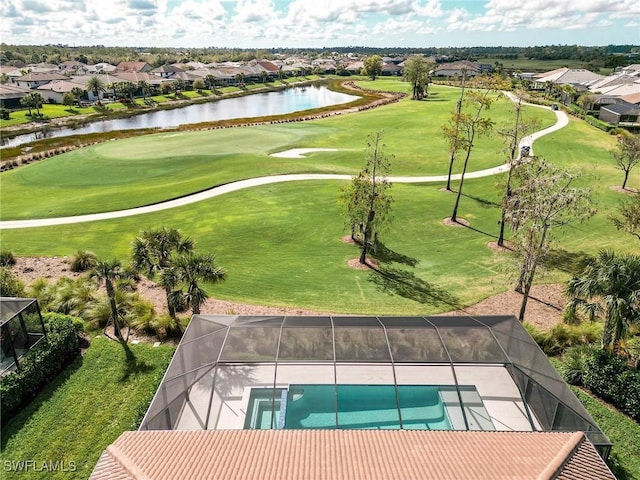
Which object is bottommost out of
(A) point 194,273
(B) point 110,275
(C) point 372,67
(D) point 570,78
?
(B) point 110,275

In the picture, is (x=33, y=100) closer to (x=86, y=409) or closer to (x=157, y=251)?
(x=157, y=251)

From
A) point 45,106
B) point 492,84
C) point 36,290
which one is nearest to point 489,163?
point 492,84

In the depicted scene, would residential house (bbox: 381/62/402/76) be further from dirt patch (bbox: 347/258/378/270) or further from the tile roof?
the tile roof

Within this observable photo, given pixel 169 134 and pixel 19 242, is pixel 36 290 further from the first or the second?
pixel 169 134

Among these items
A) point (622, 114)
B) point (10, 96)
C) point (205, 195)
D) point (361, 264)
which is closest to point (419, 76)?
point (622, 114)

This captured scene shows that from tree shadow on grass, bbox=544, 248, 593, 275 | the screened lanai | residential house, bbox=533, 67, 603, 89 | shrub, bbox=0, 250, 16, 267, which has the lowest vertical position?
shrub, bbox=0, 250, 16, 267

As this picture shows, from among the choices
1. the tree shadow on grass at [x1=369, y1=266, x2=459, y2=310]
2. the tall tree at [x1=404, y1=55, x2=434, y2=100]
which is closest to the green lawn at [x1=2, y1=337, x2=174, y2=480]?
the tree shadow on grass at [x1=369, y1=266, x2=459, y2=310]

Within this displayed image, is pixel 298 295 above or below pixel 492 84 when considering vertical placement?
below
